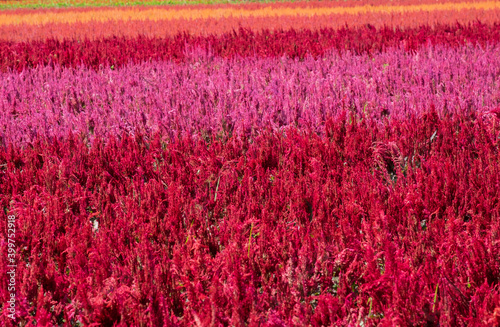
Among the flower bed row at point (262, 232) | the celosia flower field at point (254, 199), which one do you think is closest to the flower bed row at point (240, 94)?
the celosia flower field at point (254, 199)

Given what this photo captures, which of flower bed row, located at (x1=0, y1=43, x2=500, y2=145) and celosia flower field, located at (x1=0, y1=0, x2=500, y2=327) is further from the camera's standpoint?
flower bed row, located at (x1=0, y1=43, x2=500, y2=145)

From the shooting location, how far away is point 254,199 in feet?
10.2

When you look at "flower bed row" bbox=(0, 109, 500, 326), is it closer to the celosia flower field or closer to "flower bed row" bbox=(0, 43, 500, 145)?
the celosia flower field

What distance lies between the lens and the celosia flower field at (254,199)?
218cm

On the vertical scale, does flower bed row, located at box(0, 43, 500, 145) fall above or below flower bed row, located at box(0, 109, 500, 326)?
above

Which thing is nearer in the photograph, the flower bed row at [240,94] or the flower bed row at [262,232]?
the flower bed row at [262,232]

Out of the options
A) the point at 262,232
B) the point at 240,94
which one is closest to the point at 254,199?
the point at 262,232

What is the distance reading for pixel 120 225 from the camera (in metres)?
2.89

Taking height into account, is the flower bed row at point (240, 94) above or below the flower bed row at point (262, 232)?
above

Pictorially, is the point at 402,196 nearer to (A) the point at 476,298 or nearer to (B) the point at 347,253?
(B) the point at 347,253

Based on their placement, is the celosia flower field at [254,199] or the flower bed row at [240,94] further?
the flower bed row at [240,94]

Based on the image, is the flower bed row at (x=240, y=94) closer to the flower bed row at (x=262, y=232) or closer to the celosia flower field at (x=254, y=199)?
the celosia flower field at (x=254, y=199)

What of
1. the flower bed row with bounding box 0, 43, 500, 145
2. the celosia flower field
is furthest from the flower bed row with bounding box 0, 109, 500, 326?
the flower bed row with bounding box 0, 43, 500, 145

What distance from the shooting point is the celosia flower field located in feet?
7.14
